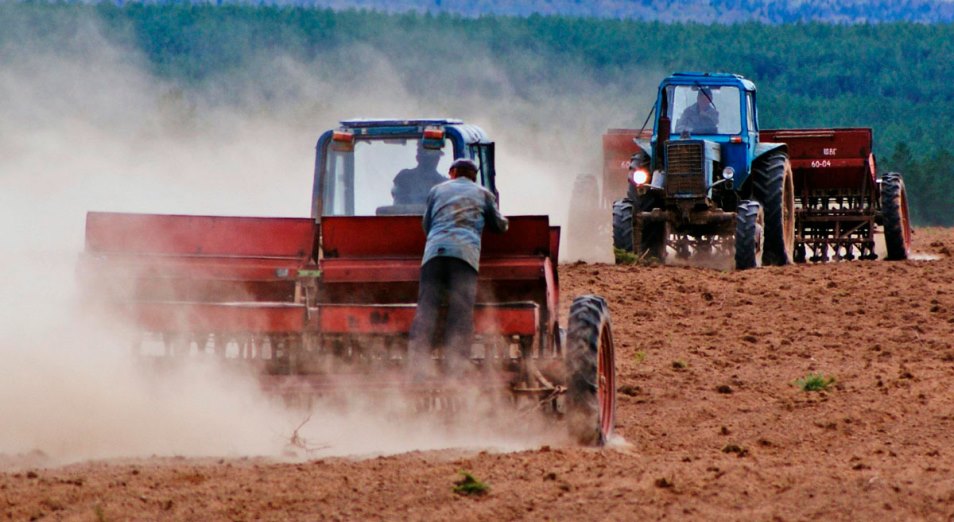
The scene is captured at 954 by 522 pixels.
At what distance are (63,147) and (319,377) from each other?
4076 centimetres

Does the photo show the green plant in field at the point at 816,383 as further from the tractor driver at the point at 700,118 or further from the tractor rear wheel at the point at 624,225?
the tractor driver at the point at 700,118

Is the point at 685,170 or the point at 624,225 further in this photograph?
the point at 624,225

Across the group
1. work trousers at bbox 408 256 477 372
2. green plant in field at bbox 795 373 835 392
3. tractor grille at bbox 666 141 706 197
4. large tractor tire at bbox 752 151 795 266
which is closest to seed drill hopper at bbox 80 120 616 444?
work trousers at bbox 408 256 477 372

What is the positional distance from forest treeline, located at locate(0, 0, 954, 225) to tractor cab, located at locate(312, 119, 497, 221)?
2982 inches

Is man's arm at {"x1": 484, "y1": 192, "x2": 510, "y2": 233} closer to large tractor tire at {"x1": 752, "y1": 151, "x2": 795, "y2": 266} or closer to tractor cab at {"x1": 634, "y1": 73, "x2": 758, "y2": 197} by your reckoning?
tractor cab at {"x1": 634, "y1": 73, "x2": 758, "y2": 197}

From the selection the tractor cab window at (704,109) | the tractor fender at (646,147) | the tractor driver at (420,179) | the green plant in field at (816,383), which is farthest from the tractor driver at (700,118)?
the tractor driver at (420,179)

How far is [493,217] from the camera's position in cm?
962

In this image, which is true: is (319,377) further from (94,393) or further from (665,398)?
(665,398)

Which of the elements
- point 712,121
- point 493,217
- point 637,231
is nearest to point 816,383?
point 493,217

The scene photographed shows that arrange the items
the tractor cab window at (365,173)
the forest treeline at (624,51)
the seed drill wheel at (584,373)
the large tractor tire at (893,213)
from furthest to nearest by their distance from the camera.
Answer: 1. the forest treeline at (624,51)
2. the large tractor tire at (893,213)
3. the tractor cab window at (365,173)
4. the seed drill wheel at (584,373)

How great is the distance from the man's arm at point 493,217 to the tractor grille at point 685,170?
11.2 m

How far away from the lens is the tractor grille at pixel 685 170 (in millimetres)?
20547

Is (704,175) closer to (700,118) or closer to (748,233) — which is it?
(748,233)

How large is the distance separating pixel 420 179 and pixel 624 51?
150 meters
